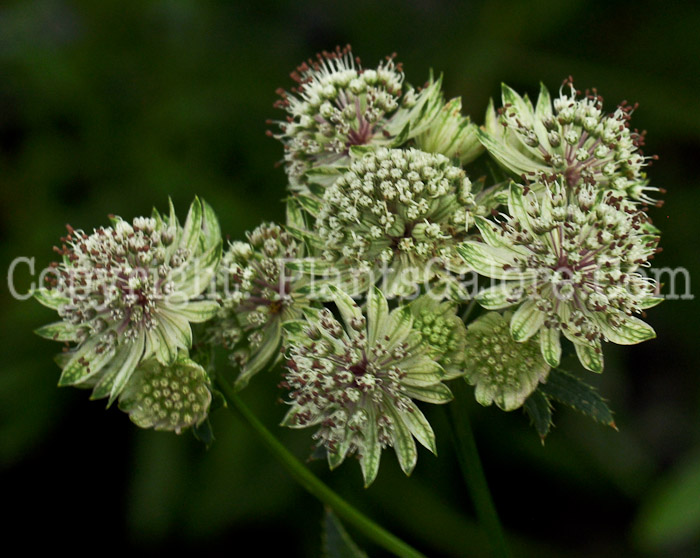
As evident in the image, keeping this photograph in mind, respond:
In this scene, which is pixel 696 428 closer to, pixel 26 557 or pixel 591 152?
pixel 591 152

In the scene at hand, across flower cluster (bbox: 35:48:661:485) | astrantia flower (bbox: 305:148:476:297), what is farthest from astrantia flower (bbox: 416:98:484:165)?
astrantia flower (bbox: 305:148:476:297)

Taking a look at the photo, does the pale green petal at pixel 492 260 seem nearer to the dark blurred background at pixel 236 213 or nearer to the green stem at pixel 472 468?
the green stem at pixel 472 468

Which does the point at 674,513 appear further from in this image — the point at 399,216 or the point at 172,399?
the point at 172,399

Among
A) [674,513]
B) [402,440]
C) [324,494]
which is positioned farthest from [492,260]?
[674,513]

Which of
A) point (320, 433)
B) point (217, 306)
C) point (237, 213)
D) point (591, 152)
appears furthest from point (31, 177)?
point (591, 152)

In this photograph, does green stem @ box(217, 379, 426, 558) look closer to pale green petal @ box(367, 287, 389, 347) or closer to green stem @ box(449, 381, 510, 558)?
green stem @ box(449, 381, 510, 558)

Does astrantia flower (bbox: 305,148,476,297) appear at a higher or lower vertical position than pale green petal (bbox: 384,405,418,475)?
higher

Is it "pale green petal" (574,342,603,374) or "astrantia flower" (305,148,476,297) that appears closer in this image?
"pale green petal" (574,342,603,374)
